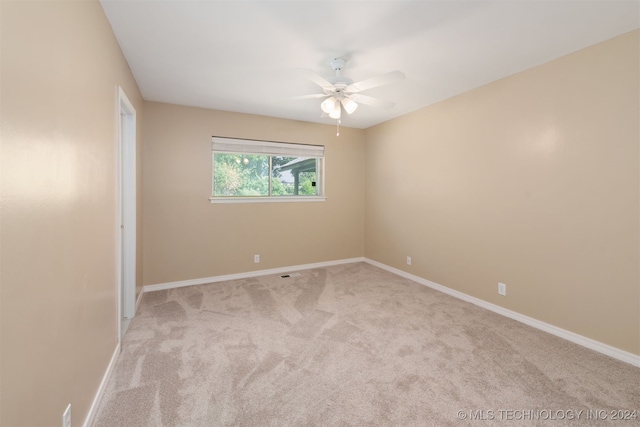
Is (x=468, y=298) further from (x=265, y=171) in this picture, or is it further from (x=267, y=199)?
(x=265, y=171)

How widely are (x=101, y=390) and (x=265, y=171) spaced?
10.5ft

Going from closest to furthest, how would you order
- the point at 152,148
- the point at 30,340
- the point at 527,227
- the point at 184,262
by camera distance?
1. the point at 30,340
2. the point at 527,227
3. the point at 152,148
4. the point at 184,262

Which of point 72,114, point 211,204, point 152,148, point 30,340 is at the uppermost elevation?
point 152,148

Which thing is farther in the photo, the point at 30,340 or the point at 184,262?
the point at 184,262

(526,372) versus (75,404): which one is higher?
(75,404)

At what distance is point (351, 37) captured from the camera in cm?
212

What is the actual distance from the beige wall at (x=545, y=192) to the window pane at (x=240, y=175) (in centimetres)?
232

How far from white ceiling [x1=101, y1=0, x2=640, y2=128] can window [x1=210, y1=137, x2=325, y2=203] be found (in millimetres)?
1134

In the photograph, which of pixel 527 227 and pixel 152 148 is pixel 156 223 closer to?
pixel 152 148

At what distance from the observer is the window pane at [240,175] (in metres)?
4.11

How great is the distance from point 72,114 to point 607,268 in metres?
3.70

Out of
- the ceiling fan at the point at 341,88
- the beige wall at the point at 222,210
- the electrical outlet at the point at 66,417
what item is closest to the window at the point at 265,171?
the beige wall at the point at 222,210

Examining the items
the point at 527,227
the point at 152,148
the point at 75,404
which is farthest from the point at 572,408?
the point at 152,148

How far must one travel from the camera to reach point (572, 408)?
65.2 inches
